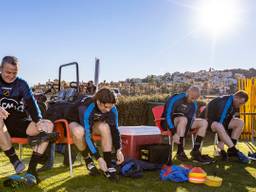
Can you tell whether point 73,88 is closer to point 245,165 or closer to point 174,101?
point 174,101

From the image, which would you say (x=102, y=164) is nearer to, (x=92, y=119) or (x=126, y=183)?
(x=126, y=183)

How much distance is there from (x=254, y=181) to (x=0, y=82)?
300 centimetres

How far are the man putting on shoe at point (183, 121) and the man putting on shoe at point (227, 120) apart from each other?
208 millimetres

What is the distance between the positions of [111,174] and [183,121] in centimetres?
166

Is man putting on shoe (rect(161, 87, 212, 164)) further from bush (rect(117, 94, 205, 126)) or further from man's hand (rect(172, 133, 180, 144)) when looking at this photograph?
bush (rect(117, 94, 205, 126))

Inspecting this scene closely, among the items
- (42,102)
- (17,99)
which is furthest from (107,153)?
(42,102)

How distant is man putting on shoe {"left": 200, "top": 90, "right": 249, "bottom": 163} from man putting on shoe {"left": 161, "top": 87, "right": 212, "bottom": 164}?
0.21 metres

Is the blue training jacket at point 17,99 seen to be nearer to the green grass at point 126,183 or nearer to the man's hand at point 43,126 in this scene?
the man's hand at point 43,126

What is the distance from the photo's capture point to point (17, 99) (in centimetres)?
356

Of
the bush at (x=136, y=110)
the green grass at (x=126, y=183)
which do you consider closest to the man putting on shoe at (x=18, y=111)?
the green grass at (x=126, y=183)

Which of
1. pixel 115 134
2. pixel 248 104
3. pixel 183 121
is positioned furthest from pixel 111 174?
pixel 248 104

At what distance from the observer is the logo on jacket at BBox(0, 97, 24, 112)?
350cm

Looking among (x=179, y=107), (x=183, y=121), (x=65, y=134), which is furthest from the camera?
(x=179, y=107)

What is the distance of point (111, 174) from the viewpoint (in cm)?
359
